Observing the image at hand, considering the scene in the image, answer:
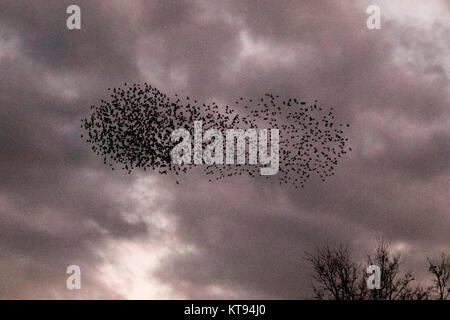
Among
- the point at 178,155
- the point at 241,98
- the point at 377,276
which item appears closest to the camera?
the point at 241,98

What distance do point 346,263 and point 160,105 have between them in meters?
18.5

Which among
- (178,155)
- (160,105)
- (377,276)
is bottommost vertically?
(377,276)
